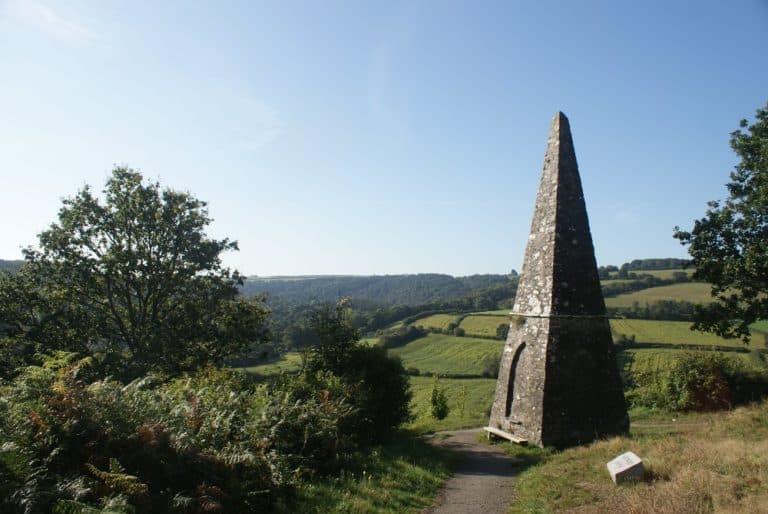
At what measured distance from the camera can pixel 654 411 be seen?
2223 centimetres

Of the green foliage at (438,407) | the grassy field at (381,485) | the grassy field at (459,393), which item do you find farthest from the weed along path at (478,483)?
the grassy field at (459,393)

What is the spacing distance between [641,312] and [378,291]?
115 meters

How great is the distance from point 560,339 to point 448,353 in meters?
52.0

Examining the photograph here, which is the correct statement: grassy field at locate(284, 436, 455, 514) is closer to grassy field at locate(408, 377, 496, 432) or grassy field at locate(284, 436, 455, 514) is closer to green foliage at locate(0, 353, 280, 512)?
green foliage at locate(0, 353, 280, 512)

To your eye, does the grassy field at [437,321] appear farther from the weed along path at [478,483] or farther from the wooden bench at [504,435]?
the weed along path at [478,483]

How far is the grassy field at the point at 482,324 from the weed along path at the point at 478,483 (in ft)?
185

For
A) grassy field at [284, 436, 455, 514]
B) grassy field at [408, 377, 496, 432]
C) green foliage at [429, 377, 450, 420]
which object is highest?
grassy field at [284, 436, 455, 514]

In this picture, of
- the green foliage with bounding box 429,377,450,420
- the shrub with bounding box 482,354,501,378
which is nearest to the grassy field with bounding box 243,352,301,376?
the green foliage with bounding box 429,377,450,420

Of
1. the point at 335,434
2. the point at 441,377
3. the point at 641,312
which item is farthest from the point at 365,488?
the point at 641,312

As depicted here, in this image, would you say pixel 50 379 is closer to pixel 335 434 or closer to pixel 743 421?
pixel 335 434

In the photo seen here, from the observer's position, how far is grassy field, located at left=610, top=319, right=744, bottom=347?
51000 millimetres

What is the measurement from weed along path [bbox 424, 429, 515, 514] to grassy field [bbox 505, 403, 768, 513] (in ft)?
Result: 1.09

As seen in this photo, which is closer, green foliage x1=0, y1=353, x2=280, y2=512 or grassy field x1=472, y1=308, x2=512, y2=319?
green foliage x1=0, y1=353, x2=280, y2=512

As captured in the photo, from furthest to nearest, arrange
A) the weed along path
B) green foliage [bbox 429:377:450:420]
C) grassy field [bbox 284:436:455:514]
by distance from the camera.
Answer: green foliage [bbox 429:377:450:420], the weed along path, grassy field [bbox 284:436:455:514]
